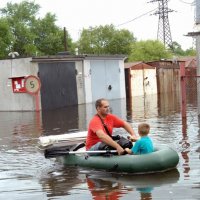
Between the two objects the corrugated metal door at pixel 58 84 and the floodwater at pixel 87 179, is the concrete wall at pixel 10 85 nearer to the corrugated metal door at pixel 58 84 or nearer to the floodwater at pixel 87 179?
the corrugated metal door at pixel 58 84

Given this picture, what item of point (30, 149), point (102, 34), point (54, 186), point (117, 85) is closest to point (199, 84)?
point (30, 149)

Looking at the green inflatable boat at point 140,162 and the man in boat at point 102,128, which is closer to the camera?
the green inflatable boat at point 140,162

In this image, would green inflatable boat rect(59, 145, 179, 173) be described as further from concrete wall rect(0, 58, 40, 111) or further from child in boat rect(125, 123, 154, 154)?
concrete wall rect(0, 58, 40, 111)

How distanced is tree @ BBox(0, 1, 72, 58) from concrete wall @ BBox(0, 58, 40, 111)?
2631cm

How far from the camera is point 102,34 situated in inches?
3140

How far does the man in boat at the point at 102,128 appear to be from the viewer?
965 cm

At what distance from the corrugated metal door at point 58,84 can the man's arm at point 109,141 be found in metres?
21.4

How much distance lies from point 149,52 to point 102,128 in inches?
2499

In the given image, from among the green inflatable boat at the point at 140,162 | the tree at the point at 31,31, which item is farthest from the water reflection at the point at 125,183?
the tree at the point at 31,31

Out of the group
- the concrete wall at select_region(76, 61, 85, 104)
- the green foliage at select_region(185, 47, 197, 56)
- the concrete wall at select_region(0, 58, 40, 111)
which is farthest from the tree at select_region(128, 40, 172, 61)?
the concrete wall at select_region(0, 58, 40, 111)

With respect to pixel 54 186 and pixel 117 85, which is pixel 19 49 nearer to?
pixel 117 85

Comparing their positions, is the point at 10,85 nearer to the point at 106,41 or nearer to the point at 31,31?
the point at 31,31

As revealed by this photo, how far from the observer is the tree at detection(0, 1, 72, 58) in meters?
62.2

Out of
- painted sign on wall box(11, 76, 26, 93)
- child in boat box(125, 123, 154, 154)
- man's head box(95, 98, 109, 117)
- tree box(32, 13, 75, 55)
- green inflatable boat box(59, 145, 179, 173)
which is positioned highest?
tree box(32, 13, 75, 55)
